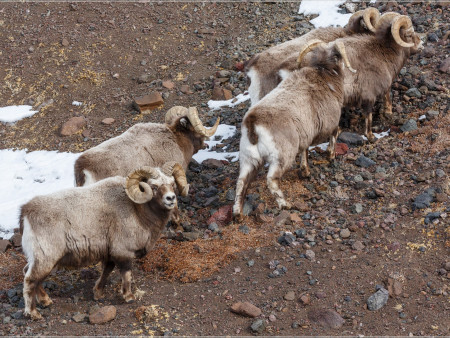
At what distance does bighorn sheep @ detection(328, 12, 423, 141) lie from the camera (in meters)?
13.4

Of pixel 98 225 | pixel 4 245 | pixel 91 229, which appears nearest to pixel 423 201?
pixel 98 225

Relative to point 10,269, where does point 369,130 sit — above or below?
above

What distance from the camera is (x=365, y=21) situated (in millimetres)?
14031

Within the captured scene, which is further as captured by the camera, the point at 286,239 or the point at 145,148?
the point at 145,148

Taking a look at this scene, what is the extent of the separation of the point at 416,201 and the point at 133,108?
8832 mm

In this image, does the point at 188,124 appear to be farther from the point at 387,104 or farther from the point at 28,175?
the point at 28,175

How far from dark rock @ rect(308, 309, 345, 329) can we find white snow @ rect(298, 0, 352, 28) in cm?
1207

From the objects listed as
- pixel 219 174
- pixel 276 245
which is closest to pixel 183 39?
pixel 219 174

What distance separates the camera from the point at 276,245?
10.4 meters

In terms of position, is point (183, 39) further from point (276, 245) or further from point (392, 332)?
point (392, 332)

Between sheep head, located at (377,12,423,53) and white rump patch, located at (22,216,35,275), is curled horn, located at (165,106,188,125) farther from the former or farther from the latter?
sheep head, located at (377,12,423,53)

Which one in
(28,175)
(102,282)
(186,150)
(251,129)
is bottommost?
(28,175)

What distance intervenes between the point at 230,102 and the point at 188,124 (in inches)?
163

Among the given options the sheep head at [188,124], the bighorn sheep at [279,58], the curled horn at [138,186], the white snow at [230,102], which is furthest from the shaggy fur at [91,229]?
the white snow at [230,102]
